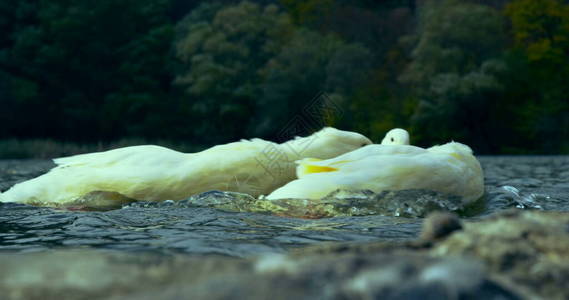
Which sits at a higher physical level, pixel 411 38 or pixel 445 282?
pixel 411 38

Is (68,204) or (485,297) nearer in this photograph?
(485,297)

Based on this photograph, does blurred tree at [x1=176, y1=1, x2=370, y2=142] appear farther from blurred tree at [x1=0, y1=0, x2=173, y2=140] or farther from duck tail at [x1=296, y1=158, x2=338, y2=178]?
duck tail at [x1=296, y1=158, x2=338, y2=178]

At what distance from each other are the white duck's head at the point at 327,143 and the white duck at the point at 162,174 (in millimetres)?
172

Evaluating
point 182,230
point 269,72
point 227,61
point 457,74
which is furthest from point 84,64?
point 182,230

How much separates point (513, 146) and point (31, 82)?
2444 cm

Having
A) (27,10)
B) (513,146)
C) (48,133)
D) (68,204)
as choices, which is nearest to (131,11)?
(27,10)

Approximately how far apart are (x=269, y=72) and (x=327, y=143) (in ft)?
95.4

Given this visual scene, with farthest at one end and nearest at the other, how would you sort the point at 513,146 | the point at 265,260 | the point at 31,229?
the point at 513,146, the point at 31,229, the point at 265,260

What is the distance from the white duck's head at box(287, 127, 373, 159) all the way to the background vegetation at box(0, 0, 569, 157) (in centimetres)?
2301

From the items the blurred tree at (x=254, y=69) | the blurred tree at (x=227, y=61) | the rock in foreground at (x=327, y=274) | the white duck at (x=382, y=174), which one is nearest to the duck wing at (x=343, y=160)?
the white duck at (x=382, y=174)

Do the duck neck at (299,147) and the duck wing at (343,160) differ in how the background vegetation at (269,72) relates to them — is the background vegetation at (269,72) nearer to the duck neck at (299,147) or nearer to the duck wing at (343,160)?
the duck neck at (299,147)

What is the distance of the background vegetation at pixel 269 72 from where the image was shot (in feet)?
97.7

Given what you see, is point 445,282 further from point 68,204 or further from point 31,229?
point 68,204

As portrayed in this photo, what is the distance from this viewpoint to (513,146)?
29.6m
